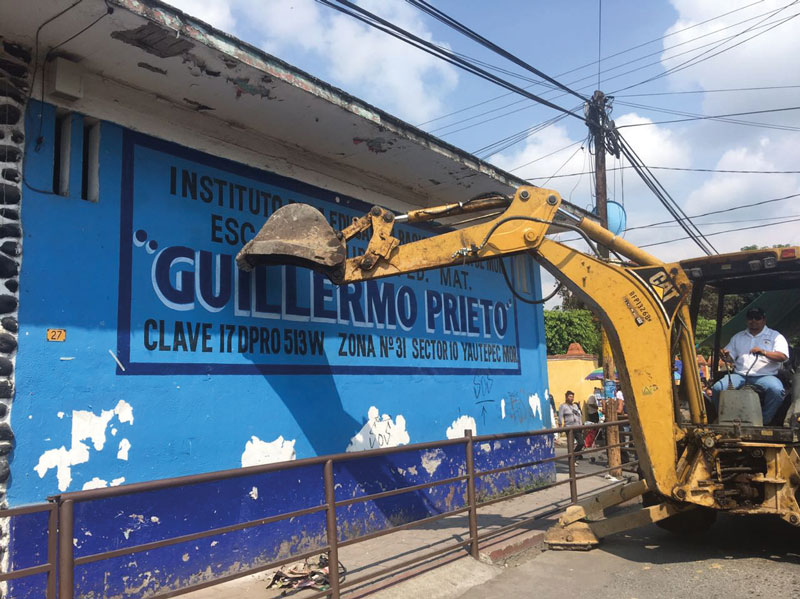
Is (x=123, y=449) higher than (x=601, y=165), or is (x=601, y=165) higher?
(x=601, y=165)

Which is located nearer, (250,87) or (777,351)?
(250,87)

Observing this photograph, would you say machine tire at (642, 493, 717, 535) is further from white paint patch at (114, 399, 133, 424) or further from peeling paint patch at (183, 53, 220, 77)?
peeling paint patch at (183, 53, 220, 77)

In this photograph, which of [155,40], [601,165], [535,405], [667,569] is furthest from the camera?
[601,165]

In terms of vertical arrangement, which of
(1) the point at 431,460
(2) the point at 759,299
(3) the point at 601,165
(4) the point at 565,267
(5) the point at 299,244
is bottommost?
(1) the point at 431,460

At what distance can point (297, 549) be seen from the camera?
598 cm

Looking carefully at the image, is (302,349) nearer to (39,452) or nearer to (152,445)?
(152,445)

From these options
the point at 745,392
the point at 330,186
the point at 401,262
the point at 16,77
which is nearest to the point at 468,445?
the point at 401,262

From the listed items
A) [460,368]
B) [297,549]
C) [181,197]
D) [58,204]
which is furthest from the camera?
[460,368]

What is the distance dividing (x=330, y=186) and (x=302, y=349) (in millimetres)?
1894

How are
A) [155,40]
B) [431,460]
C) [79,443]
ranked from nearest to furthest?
[155,40], [79,443], [431,460]

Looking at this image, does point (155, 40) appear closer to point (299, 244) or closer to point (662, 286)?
point (299, 244)

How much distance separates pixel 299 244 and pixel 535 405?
19.8 feet

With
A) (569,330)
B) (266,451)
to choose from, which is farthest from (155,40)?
(569,330)

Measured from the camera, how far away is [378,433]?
719cm
